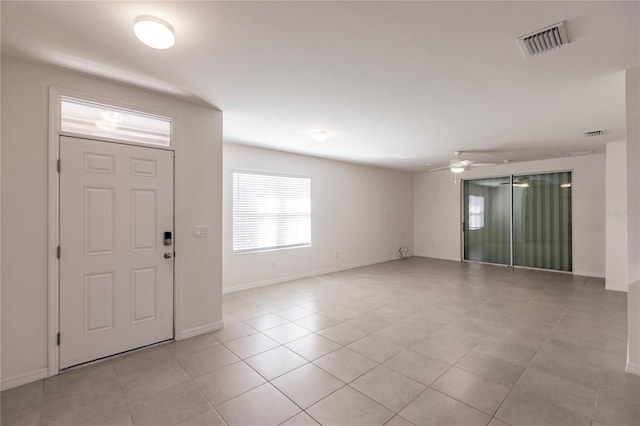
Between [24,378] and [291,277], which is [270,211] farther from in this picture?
[24,378]

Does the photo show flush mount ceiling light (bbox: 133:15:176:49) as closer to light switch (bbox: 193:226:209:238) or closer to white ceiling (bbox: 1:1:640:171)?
white ceiling (bbox: 1:1:640:171)

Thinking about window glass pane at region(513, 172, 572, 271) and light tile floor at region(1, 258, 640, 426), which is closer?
light tile floor at region(1, 258, 640, 426)

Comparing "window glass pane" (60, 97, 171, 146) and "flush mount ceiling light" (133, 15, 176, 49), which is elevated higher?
"flush mount ceiling light" (133, 15, 176, 49)

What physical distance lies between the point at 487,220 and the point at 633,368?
5.61m

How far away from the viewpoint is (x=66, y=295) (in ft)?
8.49

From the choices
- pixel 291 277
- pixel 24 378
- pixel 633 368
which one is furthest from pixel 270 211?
pixel 633 368

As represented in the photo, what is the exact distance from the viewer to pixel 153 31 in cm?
187

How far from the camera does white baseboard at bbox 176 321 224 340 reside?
3224mm

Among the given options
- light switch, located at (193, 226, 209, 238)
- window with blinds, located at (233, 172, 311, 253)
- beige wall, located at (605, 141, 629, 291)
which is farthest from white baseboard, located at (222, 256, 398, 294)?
beige wall, located at (605, 141, 629, 291)

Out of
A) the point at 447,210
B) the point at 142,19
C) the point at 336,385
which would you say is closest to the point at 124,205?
the point at 142,19

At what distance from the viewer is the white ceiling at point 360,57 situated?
5.91 feet

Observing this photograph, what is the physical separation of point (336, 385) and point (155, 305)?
207 centimetres

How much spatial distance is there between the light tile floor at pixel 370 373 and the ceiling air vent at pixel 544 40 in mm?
2632

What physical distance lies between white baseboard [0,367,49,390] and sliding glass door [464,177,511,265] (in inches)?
339
